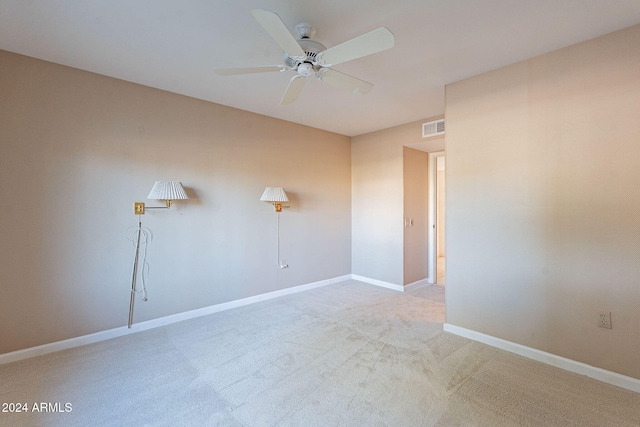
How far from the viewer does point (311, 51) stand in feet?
6.21

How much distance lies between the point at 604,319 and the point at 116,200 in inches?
177

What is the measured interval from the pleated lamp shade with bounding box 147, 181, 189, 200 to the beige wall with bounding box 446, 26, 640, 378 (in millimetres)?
2946

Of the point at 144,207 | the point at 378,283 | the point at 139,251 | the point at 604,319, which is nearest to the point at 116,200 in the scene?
the point at 144,207

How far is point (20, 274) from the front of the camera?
2461mm

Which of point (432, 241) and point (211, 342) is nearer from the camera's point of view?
point (211, 342)

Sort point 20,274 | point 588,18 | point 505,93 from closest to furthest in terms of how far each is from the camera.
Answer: point 588,18, point 20,274, point 505,93

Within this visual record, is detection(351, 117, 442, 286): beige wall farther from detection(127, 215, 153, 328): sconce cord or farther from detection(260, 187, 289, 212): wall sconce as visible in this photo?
detection(127, 215, 153, 328): sconce cord

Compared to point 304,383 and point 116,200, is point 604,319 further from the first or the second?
point 116,200

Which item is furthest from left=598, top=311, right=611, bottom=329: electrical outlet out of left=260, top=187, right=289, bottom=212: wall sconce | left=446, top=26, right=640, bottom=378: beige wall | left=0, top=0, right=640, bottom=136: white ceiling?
left=260, top=187, right=289, bottom=212: wall sconce

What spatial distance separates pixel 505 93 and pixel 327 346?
116 inches

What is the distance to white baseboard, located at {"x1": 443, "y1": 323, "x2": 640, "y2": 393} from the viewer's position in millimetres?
2072

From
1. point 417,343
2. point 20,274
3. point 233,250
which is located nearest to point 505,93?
point 417,343

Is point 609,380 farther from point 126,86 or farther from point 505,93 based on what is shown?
point 126,86

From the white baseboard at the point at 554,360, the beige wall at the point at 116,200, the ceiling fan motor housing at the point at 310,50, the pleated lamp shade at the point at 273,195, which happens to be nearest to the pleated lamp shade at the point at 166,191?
the beige wall at the point at 116,200
